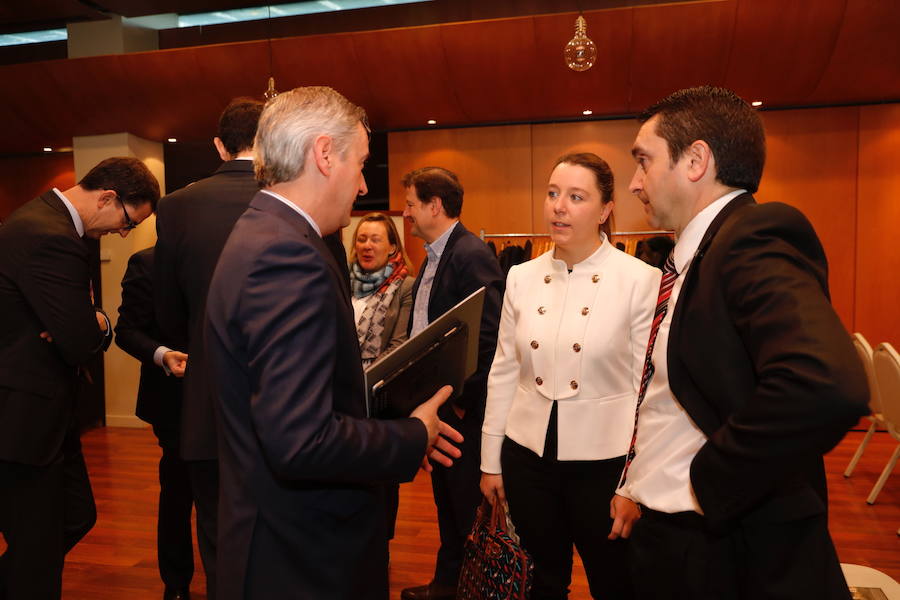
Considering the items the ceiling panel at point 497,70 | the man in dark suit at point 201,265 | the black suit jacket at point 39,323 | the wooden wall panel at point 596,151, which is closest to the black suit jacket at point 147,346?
the black suit jacket at point 39,323

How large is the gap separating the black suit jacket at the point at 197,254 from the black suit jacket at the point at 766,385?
1307mm

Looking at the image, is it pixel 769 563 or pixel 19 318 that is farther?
pixel 19 318

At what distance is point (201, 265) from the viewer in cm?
196

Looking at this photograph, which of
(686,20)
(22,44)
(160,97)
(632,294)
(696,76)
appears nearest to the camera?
(632,294)

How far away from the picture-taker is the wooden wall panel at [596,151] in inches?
248

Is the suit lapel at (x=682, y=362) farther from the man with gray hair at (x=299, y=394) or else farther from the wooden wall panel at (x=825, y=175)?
the wooden wall panel at (x=825, y=175)

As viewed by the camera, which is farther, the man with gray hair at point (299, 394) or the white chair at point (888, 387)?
the white chair at point (888, 387)

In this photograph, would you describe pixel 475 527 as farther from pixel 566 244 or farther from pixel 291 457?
pixel 291 457

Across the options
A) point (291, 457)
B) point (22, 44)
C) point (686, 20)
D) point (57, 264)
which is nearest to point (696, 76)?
point (686, 20)

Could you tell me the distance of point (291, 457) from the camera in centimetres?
113

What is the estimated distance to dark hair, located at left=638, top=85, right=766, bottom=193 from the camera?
4.41ft

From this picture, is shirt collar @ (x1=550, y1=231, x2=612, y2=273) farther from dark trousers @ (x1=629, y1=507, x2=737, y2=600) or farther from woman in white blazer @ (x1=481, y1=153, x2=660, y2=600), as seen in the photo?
dark trousers @ (x1=629, y1=507, x2=737, y2=600)

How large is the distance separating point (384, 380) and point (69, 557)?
3205mm

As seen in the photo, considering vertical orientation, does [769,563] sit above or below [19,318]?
below
